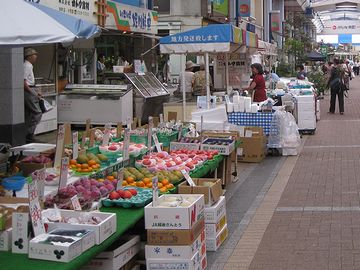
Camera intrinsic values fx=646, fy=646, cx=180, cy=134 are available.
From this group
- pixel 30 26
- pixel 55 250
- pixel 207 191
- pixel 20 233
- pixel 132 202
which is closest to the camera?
pixel 55 250

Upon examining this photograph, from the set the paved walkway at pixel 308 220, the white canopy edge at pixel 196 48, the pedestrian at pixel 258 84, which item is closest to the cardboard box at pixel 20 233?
the paved walkway at pixel 308 220

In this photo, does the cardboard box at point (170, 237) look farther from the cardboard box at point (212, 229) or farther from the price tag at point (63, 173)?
the cardboard box at point (212, 229)

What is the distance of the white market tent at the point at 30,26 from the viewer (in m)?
4.42

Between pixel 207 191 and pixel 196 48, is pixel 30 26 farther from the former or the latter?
pixel 196 48

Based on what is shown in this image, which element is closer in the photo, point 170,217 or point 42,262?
point 42,262

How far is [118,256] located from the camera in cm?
507

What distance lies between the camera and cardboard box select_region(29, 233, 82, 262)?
412 centimetres

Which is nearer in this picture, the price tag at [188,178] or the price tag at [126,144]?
the price tag at [188,178]

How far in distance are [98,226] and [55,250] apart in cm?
47

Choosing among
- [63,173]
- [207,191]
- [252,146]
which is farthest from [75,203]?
[252,146]

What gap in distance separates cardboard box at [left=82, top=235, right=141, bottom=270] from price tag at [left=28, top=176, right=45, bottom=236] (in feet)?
1.97

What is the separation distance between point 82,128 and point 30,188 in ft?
38.9

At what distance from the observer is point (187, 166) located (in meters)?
7.57

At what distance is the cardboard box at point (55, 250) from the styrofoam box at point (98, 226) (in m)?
0.24
